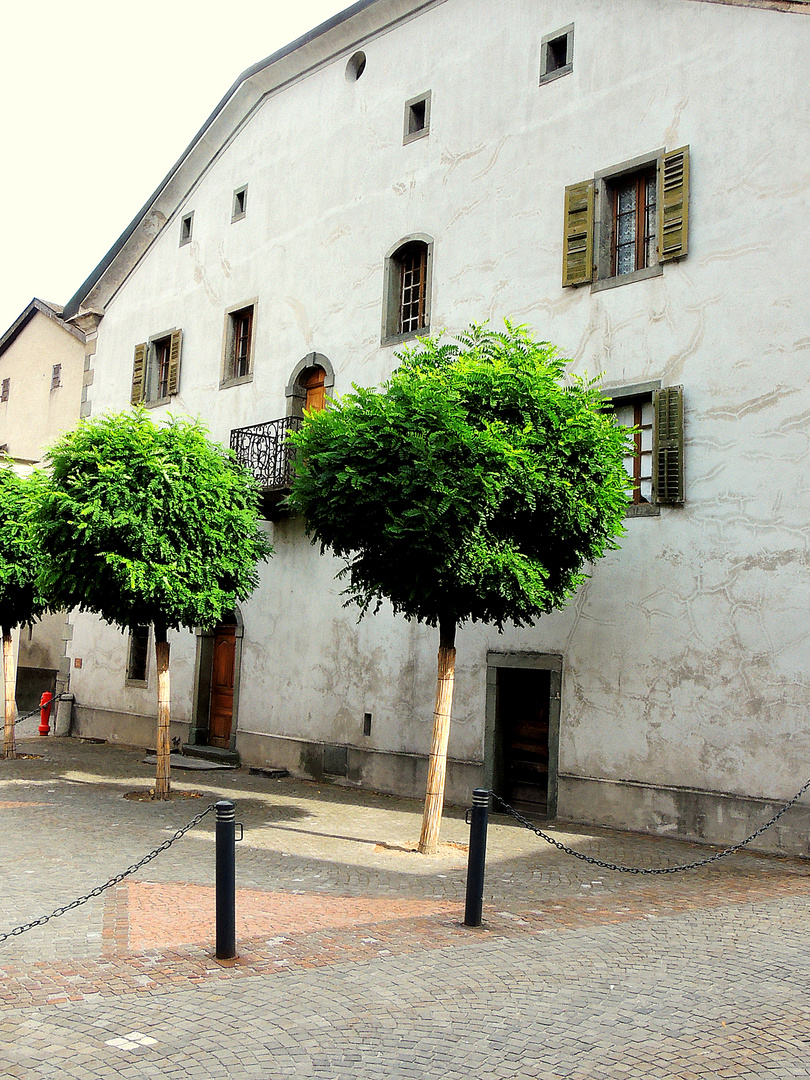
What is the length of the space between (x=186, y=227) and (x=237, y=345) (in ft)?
11.5

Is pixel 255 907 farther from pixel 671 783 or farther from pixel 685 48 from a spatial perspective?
pixel 685 48

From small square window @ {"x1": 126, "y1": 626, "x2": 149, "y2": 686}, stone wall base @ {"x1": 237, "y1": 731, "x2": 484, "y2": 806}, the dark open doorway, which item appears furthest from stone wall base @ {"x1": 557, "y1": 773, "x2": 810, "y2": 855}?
small square window @ {"x1": 126, "y1": 626, "x2": 149, "y2": 686}

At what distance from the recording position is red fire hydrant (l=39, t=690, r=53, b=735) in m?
22.3

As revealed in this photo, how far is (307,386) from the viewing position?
57.1 feet

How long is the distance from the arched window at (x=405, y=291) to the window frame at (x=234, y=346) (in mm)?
3644

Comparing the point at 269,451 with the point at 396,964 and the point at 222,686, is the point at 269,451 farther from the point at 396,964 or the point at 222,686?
the point at 396,964

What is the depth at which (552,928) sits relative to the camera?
7418mm

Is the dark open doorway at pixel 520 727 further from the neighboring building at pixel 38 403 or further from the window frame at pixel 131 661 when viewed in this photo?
the neighboring building at pixel 38 403

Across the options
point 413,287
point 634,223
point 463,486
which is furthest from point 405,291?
point 463,486

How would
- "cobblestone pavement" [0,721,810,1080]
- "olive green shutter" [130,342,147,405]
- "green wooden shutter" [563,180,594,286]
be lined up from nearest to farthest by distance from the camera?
"cobblestone pavement" [0,721,810,1080] < "green wooden shutter" [563,180,594,286] < "olive green shutter" [130,342,147,405]

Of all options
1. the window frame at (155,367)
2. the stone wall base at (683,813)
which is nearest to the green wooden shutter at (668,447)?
the stone wall base at (683,813)

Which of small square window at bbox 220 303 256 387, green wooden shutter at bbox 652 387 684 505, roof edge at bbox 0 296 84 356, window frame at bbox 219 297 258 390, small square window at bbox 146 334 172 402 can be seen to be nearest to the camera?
green wooden shutter at bbox 652 387 684 505

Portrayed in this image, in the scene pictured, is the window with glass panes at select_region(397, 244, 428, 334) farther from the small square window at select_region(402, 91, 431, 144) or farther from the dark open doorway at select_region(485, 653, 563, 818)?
the dark open doorway at select_region(485, 653, 563, 818)

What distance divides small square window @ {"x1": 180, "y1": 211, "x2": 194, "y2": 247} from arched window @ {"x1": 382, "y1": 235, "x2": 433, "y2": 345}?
264 inches
